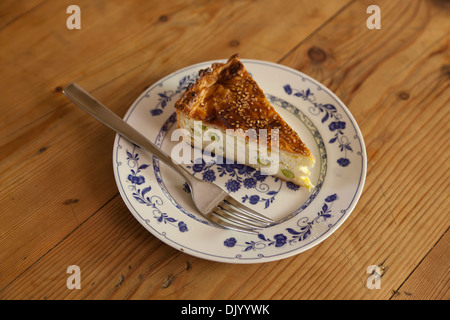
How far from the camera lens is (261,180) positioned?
7.07 ft

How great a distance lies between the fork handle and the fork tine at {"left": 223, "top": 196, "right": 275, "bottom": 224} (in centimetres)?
24

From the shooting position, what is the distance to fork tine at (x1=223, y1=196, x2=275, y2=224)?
6.29 ft

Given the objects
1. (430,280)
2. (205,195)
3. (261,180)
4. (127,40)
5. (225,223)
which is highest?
(127,40)

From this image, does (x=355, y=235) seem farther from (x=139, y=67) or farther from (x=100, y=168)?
(x=139, y=67)

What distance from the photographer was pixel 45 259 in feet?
6.19

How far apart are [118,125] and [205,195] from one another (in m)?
0.57

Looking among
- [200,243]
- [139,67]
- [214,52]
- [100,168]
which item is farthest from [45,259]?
[214,52]

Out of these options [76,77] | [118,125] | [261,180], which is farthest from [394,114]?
[76,77]

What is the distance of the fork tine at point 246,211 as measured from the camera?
192 cm

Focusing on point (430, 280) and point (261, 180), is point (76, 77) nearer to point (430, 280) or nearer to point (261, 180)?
point (261, 180)

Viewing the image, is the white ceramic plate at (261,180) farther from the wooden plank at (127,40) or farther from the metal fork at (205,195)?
the wooden plank at (127,40)

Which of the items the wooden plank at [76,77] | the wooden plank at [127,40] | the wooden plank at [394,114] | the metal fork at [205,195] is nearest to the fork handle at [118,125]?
the metal fork at [205,195]

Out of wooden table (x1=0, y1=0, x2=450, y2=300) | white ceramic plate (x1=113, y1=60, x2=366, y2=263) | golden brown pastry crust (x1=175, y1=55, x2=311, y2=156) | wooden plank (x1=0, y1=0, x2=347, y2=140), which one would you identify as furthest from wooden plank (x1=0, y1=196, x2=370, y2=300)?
wooden plank (x1=0, y1=0, x2=347, y2=140)

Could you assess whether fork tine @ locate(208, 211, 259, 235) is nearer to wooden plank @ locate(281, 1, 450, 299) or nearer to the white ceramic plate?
the white ceramic plate
